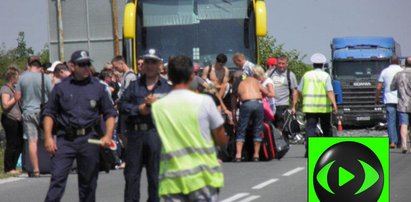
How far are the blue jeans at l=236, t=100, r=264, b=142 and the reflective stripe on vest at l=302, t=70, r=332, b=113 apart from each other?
3.47ft

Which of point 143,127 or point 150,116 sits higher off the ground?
point 150,116

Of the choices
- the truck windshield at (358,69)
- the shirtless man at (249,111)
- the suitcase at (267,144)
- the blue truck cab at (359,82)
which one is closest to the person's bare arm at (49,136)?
the shirtless man at (249,111)

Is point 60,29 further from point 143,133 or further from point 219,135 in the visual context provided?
point 219,135

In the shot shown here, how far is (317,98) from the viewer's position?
855 inches

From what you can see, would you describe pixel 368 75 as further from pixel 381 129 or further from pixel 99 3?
pixel 99 3

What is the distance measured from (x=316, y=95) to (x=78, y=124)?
9.83 m

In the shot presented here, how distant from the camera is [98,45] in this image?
27.3 m

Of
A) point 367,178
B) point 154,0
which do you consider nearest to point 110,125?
point 367,178

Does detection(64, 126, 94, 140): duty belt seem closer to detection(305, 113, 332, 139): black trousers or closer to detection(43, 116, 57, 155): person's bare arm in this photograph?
detection(43, 116, 57, 155): person's bare arm

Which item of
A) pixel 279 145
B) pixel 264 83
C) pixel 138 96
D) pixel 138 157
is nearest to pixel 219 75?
pixel 264 83

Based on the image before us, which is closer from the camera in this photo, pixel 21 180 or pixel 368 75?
pixel 21 180

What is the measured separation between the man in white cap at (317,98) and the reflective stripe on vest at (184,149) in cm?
Result: 1246

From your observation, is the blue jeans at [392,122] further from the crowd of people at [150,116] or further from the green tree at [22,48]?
the green tree at [22,48]

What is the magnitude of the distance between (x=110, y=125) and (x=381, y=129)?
26.7m
